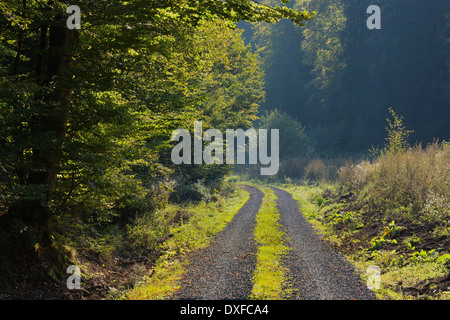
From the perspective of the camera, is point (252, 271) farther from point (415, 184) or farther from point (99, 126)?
point (415, 184)

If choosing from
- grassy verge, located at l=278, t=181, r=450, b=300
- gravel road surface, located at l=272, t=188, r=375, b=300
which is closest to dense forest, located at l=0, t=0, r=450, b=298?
grassy verge, located at l=278, t=181, r=450, b=300

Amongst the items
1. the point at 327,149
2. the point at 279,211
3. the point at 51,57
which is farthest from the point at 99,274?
the point at 327,149

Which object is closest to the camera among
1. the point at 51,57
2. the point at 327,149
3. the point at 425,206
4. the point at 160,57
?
the point at 51,57

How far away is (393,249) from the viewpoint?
940 centimetres

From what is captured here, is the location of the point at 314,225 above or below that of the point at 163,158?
below

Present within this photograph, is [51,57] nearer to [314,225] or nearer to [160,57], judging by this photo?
[160,57]

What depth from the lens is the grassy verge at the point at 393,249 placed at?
6.96 m

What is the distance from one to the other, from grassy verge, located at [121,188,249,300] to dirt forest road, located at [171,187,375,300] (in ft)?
1.11

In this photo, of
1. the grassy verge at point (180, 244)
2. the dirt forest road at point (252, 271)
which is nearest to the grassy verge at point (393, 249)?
the dirt forest road at point (252, 271)

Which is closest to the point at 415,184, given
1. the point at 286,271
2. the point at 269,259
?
the point at 269,259

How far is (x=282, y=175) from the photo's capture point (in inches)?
1588

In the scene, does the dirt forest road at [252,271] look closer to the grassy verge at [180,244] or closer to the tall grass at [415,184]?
the grassy verge at [180,244]

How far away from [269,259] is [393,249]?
3.50 meters
